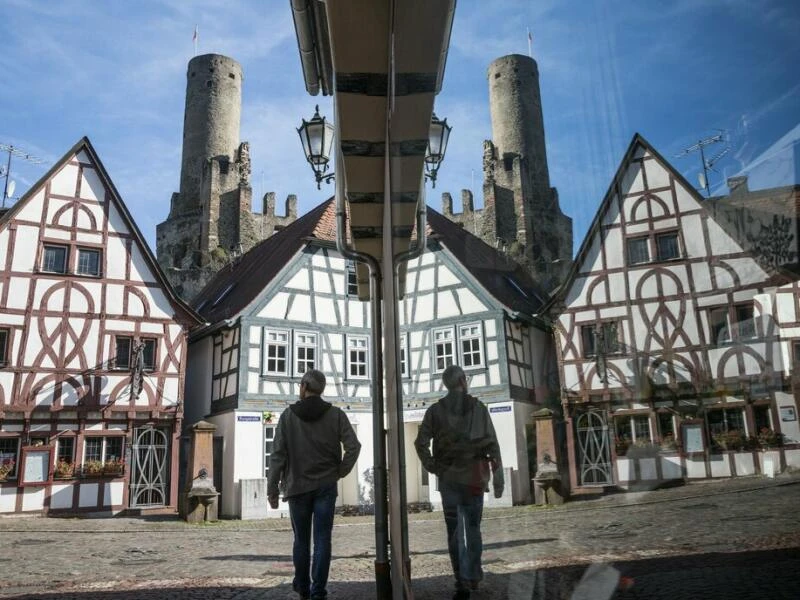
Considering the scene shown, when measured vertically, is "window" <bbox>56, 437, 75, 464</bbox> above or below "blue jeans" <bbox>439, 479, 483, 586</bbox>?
above

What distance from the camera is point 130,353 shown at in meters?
11.1

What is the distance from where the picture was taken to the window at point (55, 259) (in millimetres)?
10641

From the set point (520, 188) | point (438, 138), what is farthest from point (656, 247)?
point (438, 138)

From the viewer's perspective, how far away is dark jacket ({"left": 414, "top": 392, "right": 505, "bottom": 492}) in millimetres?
880

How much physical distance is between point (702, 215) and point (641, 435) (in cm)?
16

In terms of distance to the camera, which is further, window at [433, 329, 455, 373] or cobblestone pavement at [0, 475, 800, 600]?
window at [433, 329, 455, 373]

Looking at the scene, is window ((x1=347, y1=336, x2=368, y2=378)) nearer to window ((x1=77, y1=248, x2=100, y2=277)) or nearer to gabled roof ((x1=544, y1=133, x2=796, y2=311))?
window ((x1=77, y1=248, x2=100, y2=277))

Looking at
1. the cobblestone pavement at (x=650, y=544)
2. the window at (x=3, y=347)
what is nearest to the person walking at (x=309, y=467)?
the cobblestone pavement at (x=650, y=544)

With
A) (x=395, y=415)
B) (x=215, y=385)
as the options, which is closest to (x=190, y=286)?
(x=215, y=385)

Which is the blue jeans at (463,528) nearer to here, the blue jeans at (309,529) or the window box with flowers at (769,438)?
the window box with flowers at (769,438)

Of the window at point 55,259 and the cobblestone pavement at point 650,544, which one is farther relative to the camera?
the window at point 55,259

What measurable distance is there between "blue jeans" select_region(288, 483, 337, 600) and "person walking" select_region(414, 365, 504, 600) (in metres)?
1.65

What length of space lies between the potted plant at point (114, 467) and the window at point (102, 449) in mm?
158

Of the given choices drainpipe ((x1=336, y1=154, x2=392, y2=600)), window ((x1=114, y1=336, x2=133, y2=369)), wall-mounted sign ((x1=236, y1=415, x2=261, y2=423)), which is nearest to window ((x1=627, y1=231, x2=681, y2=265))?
drainpipe ((x1=336, y1=154, x2=392, y2=600))
